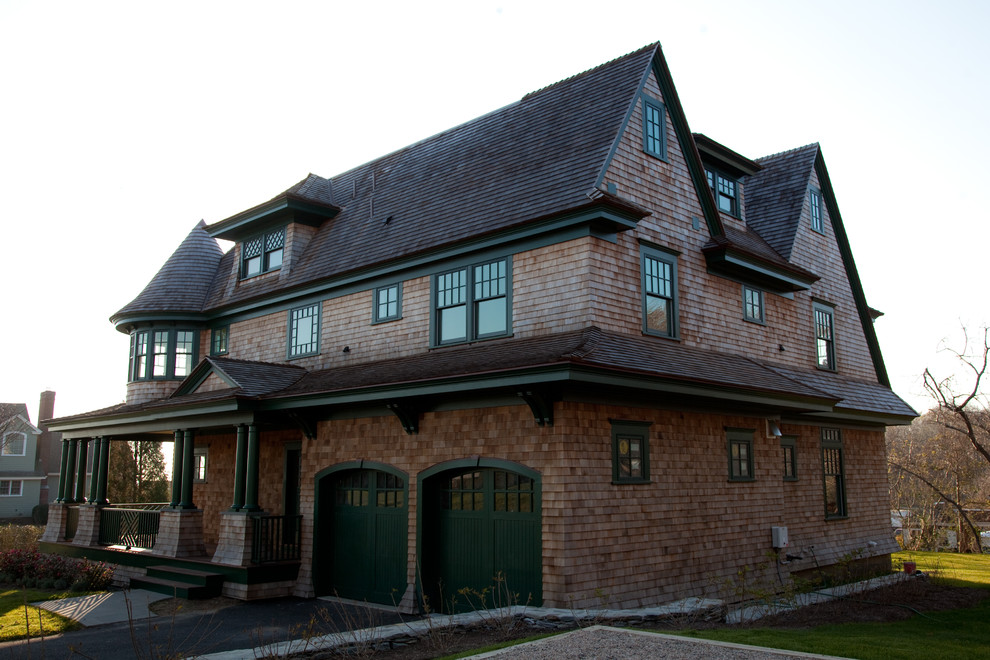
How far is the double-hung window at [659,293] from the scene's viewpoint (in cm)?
1446

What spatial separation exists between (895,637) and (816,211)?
13.7 m

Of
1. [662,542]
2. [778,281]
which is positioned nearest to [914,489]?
[778,281]

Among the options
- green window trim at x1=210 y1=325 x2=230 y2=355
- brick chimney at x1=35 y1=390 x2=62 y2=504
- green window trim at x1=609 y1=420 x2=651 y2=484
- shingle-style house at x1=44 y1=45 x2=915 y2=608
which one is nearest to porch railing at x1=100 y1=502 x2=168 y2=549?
shingle-style house at x1=44 y1=45 x2=915 y2=608

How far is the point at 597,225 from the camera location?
1333cm

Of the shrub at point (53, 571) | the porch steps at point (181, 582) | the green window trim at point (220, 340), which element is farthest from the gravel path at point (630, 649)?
the green window trim at point (220, 340)

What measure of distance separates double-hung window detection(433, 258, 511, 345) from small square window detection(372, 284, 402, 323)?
1.20 metres

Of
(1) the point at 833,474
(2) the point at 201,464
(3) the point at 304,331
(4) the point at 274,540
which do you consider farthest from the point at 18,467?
(1) the point at 833,474

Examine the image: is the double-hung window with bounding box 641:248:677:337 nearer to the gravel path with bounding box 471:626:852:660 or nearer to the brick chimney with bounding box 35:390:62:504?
the gravel path with bounding box 471:626:852:660

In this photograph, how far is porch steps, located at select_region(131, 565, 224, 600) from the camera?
15516 mm

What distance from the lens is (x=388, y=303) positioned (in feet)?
55.2

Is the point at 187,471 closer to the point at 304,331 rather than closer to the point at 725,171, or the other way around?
the point at 304,331

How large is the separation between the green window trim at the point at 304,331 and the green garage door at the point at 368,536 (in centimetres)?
374

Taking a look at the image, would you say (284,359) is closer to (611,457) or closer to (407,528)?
(407,528)

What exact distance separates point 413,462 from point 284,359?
6.63 m
